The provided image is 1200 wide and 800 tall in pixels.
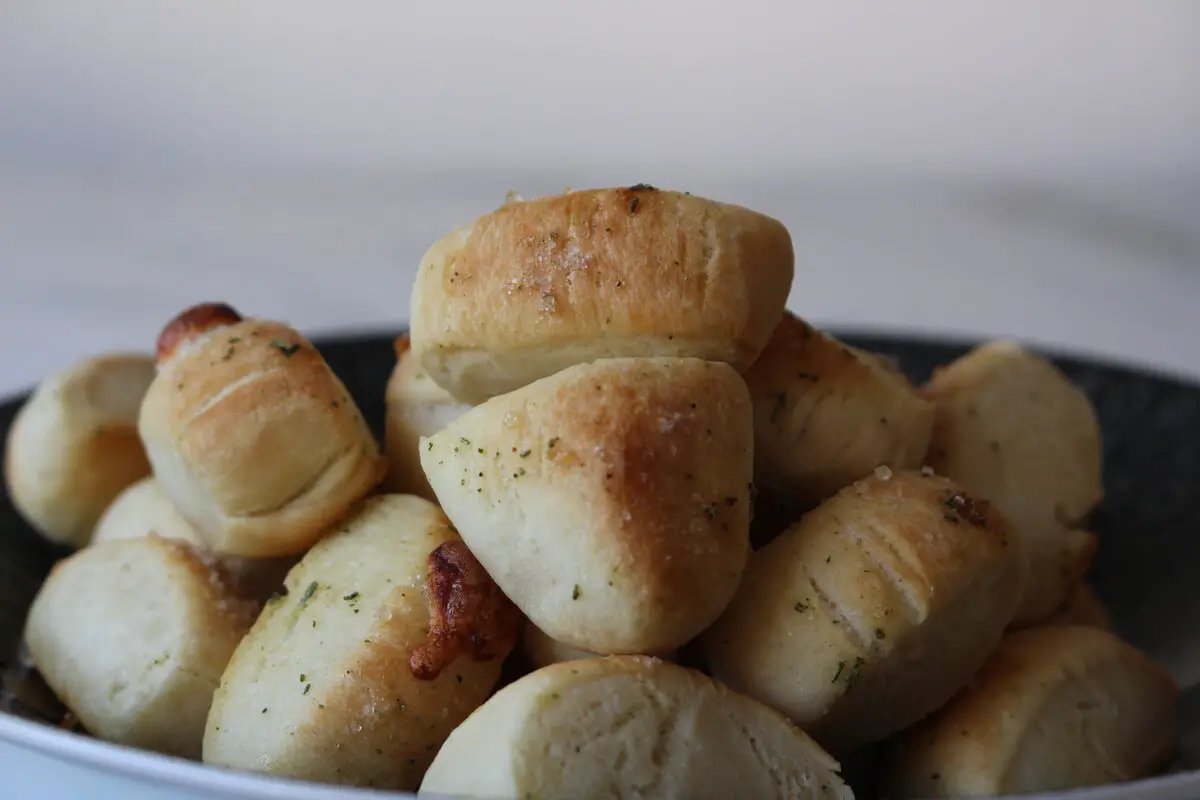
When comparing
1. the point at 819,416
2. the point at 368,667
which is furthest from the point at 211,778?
the point at 819,416

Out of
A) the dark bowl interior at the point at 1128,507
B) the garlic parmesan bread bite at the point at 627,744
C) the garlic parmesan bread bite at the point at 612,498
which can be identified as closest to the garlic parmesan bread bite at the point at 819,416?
the garlic parmesan bread bite at the point at 612,498

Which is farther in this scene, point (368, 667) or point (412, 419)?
point (412, 419)

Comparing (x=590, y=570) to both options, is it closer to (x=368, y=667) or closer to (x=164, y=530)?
(x=368, y=667)

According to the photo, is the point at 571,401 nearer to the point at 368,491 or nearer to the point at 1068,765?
the point at 368,491

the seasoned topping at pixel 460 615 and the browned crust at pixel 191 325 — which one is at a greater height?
the browned crust at pixel 191 325

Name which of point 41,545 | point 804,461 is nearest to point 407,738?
point 804,461

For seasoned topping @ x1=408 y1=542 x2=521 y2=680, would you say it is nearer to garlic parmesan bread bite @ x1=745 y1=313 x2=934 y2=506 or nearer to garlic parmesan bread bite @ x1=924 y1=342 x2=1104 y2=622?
garlic parmesan bread bite @ x1=745 y1=313 x2=934 y2=506

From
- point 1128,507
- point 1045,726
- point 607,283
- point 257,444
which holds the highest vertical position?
point 607,283

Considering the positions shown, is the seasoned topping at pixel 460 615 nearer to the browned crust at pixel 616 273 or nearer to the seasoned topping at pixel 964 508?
the browned crust at pixel 616 273
